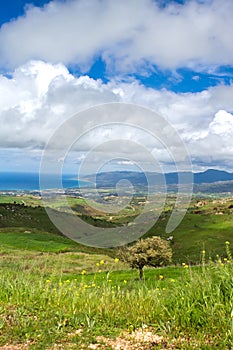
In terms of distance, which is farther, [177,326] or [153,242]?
[153,242]

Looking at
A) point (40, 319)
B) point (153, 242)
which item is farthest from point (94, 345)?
point (153, 242)

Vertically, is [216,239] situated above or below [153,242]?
below

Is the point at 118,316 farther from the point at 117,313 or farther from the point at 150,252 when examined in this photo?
the point at 150,252

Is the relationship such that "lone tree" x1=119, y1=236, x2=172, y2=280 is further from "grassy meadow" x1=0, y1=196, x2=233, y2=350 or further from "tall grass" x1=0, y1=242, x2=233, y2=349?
"tall grass" x1=0, y1=242, x2=233, y2=349

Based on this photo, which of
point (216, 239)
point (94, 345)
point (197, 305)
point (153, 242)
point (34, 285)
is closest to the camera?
point (94, 345)

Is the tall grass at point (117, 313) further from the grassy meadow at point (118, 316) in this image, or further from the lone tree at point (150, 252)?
the lone tree at point (150, 252)

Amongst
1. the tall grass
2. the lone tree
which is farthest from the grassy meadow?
the lone tree

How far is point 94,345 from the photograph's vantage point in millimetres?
5211

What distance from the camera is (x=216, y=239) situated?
9512 cm

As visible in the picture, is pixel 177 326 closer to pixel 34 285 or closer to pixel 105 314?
pixel 105 314

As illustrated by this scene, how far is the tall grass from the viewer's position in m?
5.46

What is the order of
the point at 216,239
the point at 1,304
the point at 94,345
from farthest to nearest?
the point at 216,239 < the point at 1,304 < the point at 94,345

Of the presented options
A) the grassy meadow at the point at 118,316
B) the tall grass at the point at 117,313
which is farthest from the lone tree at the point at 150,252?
the tall grass at the point at 117,313

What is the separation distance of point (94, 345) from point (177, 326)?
57.3 inches
